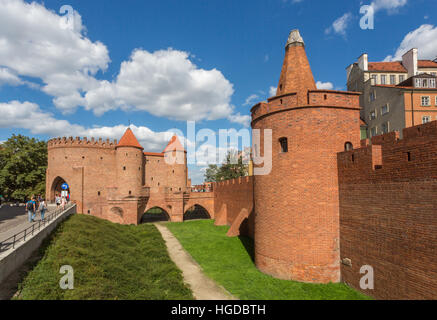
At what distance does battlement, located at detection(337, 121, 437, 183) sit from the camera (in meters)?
Answer: 6.86

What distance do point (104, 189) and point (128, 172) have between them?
11.8ft

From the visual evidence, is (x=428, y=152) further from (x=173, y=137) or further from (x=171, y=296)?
(x=173, y=137)

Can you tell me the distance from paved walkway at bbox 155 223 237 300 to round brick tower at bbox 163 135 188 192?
18.1 meters

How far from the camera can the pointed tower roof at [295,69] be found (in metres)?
12.3

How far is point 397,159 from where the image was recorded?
25.6 ft

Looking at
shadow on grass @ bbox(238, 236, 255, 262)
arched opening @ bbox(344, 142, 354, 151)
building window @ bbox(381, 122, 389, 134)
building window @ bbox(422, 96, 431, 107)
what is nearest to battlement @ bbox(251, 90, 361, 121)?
arched opening @ bbox(344, 142, 354, 151)

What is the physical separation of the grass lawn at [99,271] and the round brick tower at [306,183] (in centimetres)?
454

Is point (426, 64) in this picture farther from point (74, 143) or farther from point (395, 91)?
point (74, 143)

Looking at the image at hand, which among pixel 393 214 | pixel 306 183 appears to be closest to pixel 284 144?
pixel 306 183

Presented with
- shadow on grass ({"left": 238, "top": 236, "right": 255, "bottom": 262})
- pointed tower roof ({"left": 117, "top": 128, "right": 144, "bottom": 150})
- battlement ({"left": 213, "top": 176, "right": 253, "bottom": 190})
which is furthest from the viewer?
pointed tower roof ({"left": 117, "top": 128, "right": 144, "bottom": 150})

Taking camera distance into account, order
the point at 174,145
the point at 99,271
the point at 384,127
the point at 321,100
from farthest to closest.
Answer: the point at 174,145
the point at 384,127
the point at 321,100
the point at 99,271

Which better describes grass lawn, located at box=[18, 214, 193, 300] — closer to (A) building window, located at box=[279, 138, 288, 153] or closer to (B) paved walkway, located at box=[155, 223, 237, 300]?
(B) paved walkway, located at box=[155, 223, 237, 300]

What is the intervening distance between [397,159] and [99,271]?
11.9 m
